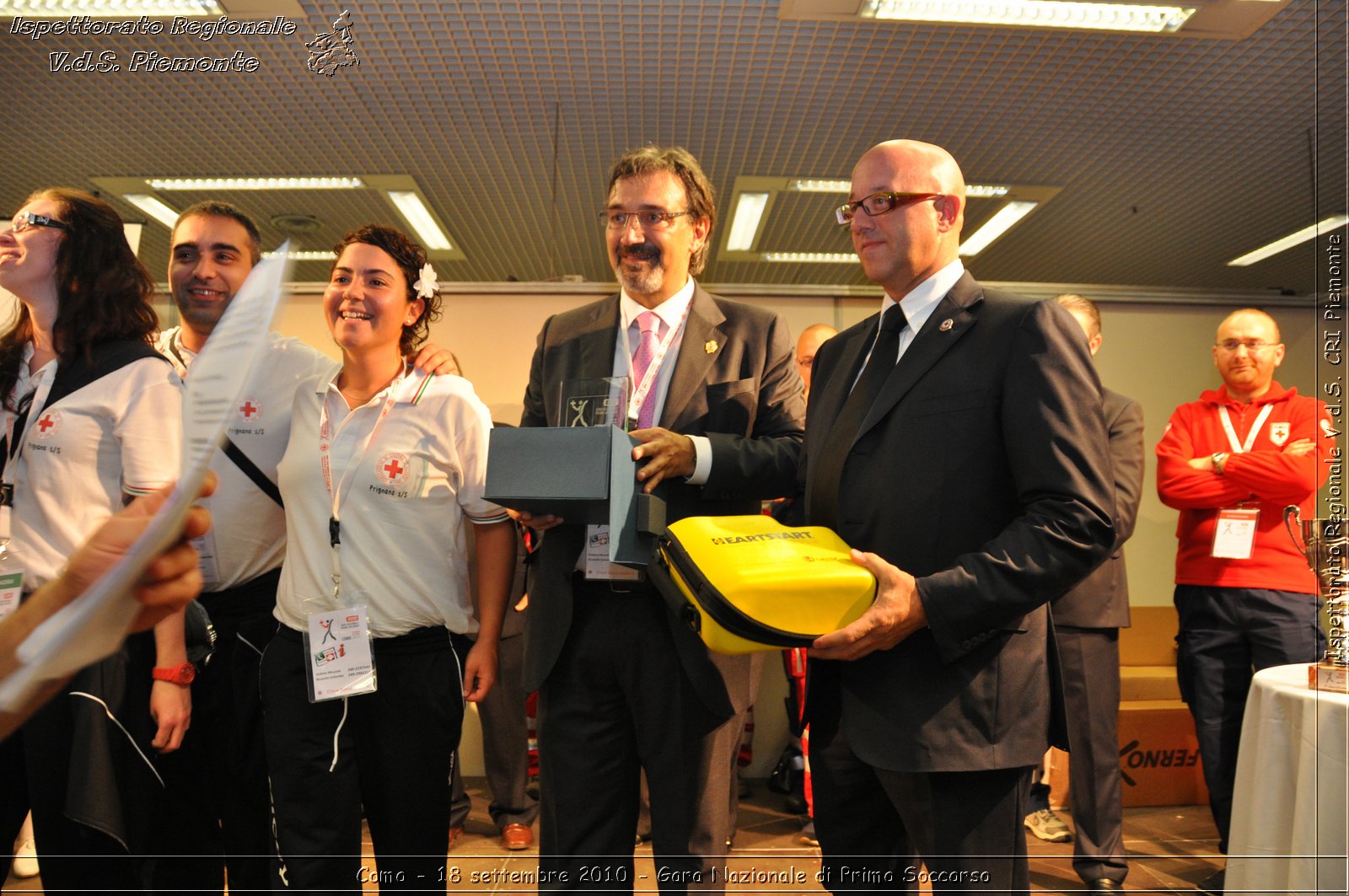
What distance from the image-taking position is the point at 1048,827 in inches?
156

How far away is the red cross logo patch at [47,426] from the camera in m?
1.90

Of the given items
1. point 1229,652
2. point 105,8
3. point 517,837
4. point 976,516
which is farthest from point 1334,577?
point 105,8

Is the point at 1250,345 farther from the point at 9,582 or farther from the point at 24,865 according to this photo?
the point at 24,865

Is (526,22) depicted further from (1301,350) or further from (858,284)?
(1301,350)

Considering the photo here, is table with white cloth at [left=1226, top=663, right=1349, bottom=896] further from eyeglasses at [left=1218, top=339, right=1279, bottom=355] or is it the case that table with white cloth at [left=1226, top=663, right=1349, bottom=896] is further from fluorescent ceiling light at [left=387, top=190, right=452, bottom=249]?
fluorescent ceiling light at [left=387, top=190, right=452, bottom=249]

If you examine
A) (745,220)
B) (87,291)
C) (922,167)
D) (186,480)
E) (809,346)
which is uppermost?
(745,220)

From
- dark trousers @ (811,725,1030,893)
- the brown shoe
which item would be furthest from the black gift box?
the brown shoe

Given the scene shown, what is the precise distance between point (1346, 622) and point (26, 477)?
328 cm

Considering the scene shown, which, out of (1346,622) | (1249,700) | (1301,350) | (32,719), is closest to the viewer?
(32,719)

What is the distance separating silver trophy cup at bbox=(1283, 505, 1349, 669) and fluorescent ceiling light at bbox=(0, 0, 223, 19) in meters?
4.53

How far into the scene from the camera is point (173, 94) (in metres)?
4.28

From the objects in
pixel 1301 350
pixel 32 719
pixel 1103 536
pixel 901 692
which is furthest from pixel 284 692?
pixel 1301 350

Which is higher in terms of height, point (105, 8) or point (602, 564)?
point (105, 8)

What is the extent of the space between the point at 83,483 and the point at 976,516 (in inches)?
73.5
